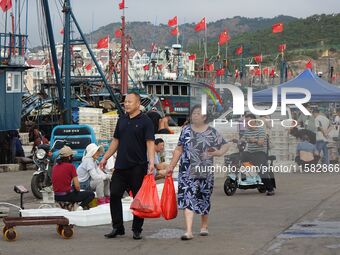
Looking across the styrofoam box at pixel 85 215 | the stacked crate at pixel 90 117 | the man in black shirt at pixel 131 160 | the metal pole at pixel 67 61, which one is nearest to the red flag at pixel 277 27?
the metal pole at pixel 67 61

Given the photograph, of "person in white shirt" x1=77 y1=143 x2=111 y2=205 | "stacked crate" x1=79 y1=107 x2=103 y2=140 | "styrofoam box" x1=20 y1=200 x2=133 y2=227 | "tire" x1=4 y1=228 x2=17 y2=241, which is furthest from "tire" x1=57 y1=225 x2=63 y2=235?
"stacked crate" x1=79 y1=107 x2=103 y2=140

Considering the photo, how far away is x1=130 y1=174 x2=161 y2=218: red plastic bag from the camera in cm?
1034

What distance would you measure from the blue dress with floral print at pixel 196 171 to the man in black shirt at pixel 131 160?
49 cm

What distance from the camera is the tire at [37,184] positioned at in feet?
54.0

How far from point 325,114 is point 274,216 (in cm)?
180

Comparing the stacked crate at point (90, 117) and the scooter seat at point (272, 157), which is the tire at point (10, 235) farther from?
the stacked crate at point (90, 117)

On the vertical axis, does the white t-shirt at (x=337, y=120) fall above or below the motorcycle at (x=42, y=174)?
above

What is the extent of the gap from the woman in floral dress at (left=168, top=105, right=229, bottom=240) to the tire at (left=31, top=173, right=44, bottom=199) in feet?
20.4

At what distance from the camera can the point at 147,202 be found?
1035 centimetres

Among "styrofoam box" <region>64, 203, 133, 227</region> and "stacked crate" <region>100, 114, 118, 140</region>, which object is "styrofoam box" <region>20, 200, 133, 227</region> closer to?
"styrofoam box" <region>64, 203, 133, 227</region>

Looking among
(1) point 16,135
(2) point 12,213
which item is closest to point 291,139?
(2) point 12,213

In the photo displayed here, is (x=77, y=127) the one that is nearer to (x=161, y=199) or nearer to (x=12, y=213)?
(x=12, y=213)

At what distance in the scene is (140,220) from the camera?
1055 centimetres

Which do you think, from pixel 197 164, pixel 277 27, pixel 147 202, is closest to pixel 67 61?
pixel 197 164
